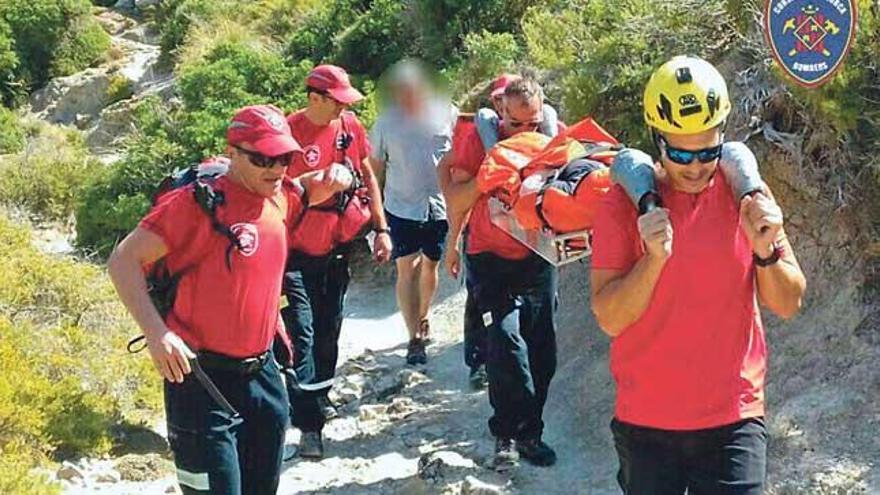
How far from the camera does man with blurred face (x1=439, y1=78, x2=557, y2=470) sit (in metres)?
5.46

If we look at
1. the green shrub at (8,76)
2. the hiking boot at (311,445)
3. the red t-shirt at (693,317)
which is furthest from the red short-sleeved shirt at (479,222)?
the green shrub at (8,76)

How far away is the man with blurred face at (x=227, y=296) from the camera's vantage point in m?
3.92

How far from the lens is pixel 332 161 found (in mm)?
6047

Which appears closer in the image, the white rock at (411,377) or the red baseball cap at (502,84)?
the red baseball cap at (502,84)

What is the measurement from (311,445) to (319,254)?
961mm

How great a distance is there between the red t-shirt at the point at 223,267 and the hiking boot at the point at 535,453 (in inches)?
73.5

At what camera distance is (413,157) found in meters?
7.25

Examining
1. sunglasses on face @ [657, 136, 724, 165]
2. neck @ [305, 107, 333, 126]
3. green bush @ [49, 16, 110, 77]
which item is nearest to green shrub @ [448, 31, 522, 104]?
neck @ [305, 107, 333, 126]

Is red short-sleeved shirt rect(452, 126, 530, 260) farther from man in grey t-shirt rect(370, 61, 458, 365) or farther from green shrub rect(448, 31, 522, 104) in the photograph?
green shrub rect(448, 31, 522, 104)

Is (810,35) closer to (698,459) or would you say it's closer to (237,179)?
(698,459)

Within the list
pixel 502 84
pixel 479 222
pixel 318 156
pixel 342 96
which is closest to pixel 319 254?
pixel 318 156

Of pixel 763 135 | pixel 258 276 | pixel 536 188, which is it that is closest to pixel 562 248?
pixel 536 188

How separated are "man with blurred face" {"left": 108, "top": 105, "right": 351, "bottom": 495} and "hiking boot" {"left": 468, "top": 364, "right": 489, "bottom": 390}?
2757 millimetres

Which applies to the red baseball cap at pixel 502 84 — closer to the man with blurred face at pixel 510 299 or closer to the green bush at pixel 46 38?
the man with blurred face at pixel 510 299
